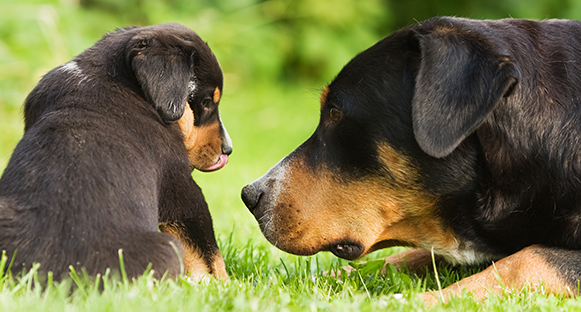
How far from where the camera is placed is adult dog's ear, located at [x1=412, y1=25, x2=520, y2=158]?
2.98 m

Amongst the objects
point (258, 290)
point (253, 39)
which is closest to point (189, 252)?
point (258, 290)

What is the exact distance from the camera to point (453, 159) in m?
3.26

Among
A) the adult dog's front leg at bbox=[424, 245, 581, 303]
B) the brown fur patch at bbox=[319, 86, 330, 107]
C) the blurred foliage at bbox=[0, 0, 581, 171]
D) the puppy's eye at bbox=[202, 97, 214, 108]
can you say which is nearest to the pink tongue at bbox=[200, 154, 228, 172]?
the puppy's eye at bbox=[202, 97, 214, 108]

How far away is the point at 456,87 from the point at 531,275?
0.93 metres

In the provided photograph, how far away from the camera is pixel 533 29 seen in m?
3.40

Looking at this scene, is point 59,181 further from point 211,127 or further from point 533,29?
point 533,29

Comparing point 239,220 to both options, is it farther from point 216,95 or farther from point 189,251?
point 189,251

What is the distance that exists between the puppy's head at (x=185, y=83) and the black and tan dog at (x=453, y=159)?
1.92ft

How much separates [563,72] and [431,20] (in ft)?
2.30

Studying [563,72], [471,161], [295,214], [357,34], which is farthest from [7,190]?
[357,34]

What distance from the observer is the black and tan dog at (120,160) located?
8.62ft

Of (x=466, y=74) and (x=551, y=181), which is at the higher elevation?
(x=466, y=74)

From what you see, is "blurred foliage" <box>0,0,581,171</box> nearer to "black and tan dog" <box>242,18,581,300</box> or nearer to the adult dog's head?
the adult dog's head

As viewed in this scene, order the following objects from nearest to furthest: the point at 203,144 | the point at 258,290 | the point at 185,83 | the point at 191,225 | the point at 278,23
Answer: the point at 258,290
the point at 191,225
the point at 185,83
the point at 203,144
the point at 278,23
